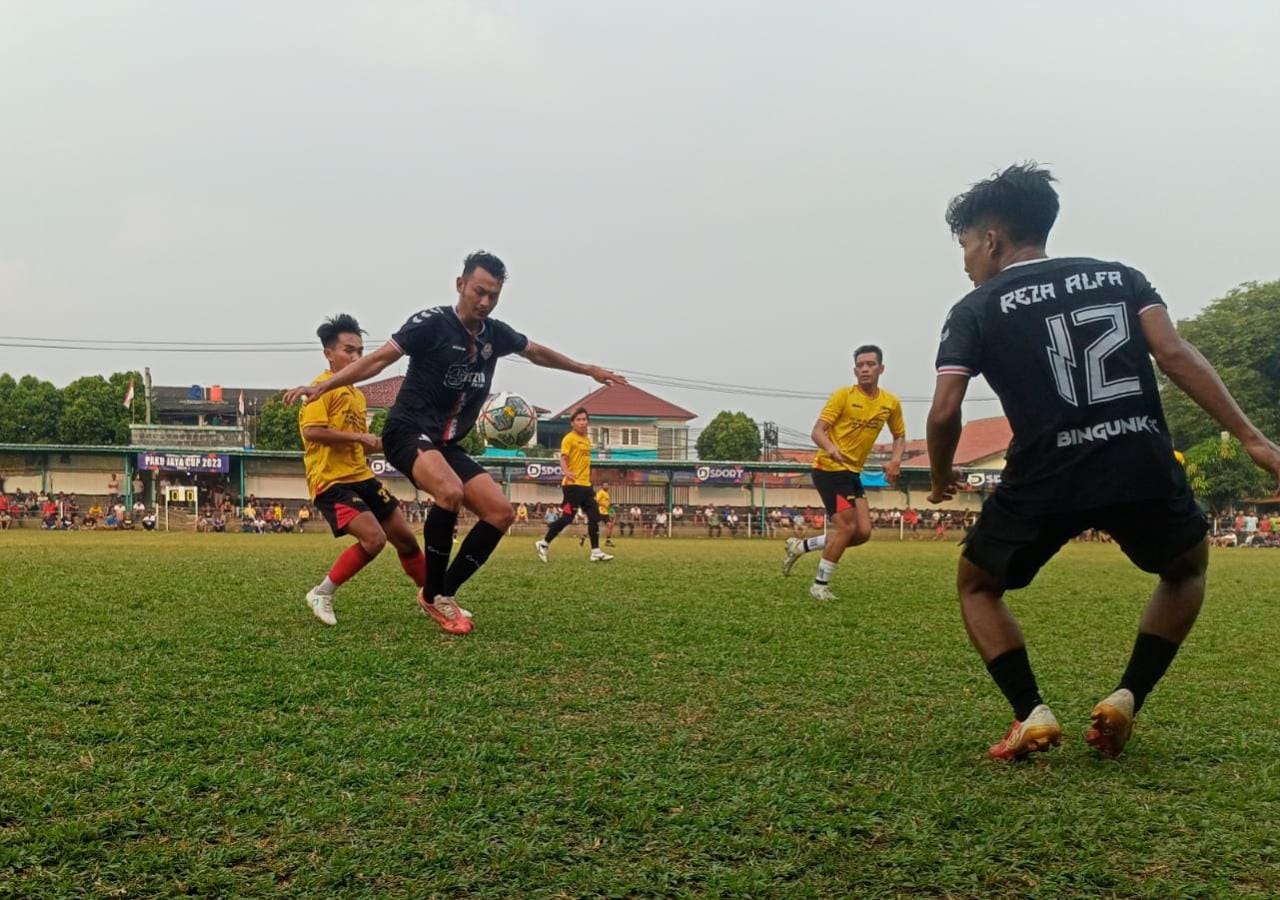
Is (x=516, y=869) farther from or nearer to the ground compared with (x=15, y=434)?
nearer to the ground

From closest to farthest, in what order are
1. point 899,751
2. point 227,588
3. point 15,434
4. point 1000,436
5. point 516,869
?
point 516,869 < point 899,751 < point 227,588 < point 15,434 < point 1000,436

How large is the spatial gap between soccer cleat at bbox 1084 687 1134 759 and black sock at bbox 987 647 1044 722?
188 millimetres

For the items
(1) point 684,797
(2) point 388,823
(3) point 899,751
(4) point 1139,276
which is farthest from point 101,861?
(4) point 1139,276

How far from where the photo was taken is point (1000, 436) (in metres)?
72.3

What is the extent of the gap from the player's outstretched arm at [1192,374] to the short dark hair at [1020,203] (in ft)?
1.60

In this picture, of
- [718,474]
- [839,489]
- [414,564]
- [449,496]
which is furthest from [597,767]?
[718,474]

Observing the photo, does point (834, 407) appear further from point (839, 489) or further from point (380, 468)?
point (380, 468)

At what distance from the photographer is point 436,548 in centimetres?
608

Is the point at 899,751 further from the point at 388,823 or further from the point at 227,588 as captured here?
the point at 227,588

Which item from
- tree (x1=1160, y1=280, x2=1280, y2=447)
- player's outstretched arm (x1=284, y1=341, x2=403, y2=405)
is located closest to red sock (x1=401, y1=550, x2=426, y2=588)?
player's outstretched arm (x1=284, y1=341, x2=403, y2=405)

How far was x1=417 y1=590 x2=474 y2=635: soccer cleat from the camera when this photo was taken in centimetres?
570

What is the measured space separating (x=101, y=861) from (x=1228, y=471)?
54.9 meters

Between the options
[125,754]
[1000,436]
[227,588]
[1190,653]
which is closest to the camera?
[125,754]

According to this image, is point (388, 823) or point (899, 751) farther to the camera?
point (899, 751)
